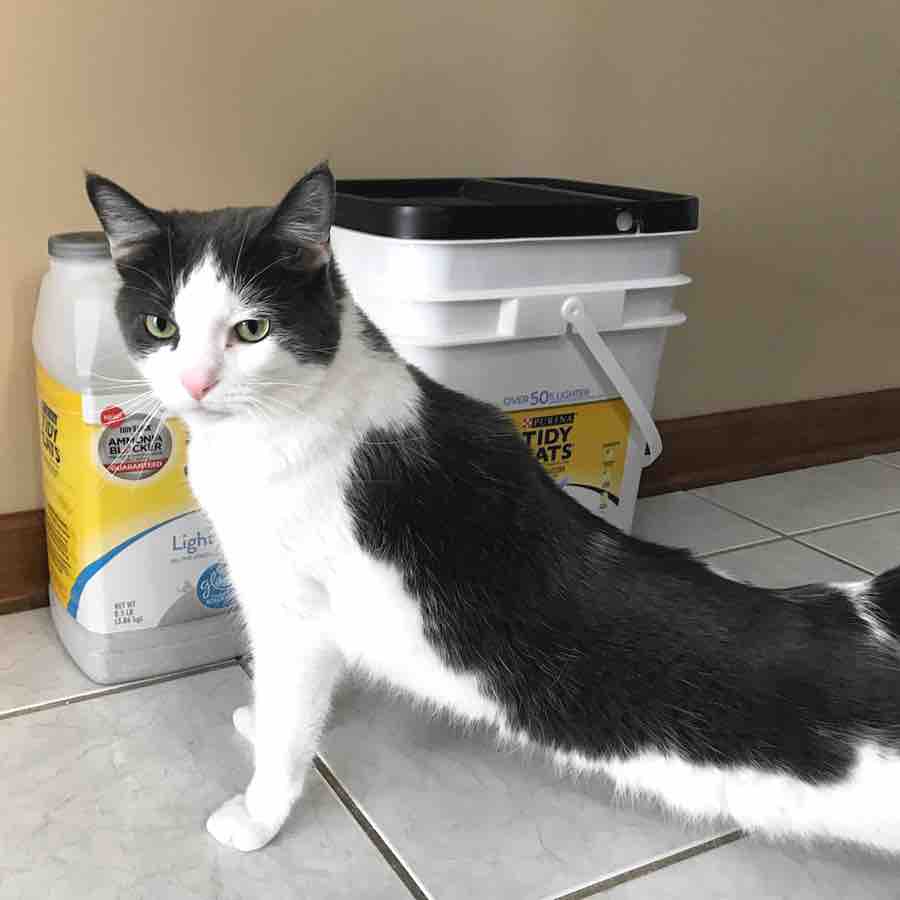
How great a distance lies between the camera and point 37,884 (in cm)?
83

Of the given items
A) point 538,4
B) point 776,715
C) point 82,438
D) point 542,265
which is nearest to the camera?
point 776,715

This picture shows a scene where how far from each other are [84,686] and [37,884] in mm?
303

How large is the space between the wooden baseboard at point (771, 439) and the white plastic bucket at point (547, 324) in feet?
1.31

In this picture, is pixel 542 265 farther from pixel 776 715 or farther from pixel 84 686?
pixel 84 686

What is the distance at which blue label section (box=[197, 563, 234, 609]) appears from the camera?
1.13 m

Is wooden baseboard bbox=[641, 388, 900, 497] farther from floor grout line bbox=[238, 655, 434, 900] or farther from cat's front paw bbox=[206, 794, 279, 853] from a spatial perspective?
cat's front paw bbox=[206, 794, 279, 853]

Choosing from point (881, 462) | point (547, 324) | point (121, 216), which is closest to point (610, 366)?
point (547, 324)

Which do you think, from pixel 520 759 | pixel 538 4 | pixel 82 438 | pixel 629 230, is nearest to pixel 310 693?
pixel 520 759

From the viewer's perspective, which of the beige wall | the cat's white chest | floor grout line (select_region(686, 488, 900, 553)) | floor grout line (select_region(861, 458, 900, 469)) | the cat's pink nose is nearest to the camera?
the cat's pink nose

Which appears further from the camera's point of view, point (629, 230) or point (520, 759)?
point (629, 230)

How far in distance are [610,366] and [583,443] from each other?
0.12m

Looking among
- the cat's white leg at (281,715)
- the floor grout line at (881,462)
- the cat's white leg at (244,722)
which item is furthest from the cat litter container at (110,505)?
the floor grout line at (881,462)

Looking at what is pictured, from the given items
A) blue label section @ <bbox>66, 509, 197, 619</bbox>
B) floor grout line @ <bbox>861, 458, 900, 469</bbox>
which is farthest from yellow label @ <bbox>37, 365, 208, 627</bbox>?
floor grout line @ <bbox>861, 458, 900, 469</bbox>

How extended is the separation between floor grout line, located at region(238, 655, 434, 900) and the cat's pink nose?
45 cm
